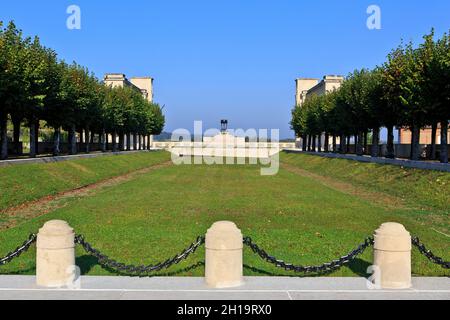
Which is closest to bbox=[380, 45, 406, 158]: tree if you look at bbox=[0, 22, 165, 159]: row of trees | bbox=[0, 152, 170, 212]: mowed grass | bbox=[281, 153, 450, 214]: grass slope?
bbox=[281, 153, 450, 214]: grass slope

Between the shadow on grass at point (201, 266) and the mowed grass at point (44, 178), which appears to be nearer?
the shadow on grass at point (201, 266)

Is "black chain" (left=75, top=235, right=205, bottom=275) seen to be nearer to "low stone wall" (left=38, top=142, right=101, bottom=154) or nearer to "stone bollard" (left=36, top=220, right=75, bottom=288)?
"stone bollard" (left=36, top=220, right=75, bottom=288)

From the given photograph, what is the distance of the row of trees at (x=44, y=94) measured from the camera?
4003 centimetres

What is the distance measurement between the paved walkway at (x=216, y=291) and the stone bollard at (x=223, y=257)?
229 mm

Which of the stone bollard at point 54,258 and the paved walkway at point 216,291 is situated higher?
the stone bollard at point 54,258

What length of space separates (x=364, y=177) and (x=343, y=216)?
23.7 meters

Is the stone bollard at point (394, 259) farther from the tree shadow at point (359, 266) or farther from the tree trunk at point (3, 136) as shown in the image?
the tree trunk at point (3, 136)

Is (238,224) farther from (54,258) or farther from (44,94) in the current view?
(44,94)

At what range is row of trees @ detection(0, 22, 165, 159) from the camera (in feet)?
131

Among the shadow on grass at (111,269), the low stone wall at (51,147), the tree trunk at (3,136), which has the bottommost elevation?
the shadow on grass at (111,269)

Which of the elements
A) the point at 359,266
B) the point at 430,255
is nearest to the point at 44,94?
the point at 359,266

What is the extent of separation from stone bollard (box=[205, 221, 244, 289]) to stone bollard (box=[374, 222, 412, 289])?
2.86 meters

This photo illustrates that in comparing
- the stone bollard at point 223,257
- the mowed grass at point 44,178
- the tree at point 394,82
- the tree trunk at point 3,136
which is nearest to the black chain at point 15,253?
the stone bollard at point 223,257
